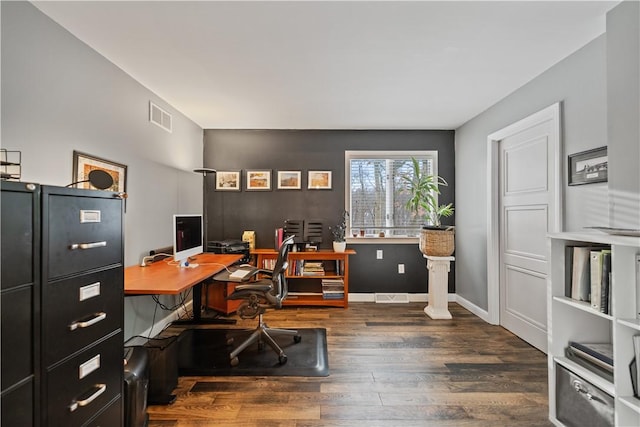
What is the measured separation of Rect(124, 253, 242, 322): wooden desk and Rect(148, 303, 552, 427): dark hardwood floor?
0.75m

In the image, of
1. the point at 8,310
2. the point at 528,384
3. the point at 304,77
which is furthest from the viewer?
the point at 304,77

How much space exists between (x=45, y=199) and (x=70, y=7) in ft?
4.64

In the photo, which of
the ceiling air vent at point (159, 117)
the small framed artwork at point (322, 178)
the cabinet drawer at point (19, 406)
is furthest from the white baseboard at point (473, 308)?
the ceiling air vent at point (159, 117)

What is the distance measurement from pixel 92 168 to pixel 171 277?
3.28 feet

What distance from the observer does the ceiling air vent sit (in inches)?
113

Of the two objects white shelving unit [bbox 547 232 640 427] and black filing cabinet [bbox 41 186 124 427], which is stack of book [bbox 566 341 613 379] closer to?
white shelving unit [bbox 547 232 640 427]

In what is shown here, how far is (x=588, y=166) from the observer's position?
206 centimetres

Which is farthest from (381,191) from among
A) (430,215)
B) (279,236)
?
(279,236)

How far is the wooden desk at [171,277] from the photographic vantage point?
6.37ft

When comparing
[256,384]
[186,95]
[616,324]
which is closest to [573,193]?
[616,324]

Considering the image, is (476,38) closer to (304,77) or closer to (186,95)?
(304,77)

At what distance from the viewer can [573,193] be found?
7.23 feet

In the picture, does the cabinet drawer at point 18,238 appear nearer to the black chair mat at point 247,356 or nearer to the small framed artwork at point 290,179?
the black chair mat at point 247,356

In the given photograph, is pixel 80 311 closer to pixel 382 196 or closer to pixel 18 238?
pixel 18 238
